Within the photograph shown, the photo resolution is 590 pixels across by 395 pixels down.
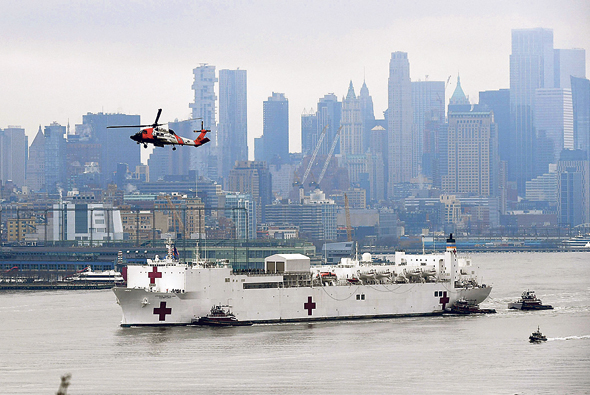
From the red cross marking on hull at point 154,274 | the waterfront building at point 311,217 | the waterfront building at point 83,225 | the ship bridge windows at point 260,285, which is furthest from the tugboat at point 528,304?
the waterfront building at point 311,217

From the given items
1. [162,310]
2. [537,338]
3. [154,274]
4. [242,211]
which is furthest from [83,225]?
[537,338]

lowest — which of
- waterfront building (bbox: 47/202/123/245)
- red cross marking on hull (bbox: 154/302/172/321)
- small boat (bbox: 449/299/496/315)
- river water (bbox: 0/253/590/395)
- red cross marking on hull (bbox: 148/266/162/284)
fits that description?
river water (bbox: 0/253/590/395)

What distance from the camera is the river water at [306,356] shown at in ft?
89.4

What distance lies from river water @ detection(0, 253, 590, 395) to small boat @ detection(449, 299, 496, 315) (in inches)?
21.3

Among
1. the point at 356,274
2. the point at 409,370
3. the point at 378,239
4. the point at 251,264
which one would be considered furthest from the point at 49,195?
the point at 409,370

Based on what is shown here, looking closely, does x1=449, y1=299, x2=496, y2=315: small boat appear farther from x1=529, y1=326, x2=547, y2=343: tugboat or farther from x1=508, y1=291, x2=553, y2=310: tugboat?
x1=529, y1=326, x2=547, y2=343: tugboat

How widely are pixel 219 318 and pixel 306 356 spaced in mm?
6649

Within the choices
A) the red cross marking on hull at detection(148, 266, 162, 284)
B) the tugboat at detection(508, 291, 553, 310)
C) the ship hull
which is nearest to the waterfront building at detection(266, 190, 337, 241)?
the tugboat at detection(508, 291, 553, 310)

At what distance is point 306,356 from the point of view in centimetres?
3166

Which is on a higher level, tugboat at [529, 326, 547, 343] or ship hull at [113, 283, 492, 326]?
ship hull at [113, 283, 492, 326]

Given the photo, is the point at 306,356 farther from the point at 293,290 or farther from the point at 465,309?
the point at 465,309

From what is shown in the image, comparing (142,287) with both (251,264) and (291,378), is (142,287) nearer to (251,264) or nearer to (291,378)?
(291,378)

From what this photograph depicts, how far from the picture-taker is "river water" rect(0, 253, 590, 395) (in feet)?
89.4

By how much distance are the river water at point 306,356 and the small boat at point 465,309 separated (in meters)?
0.54
